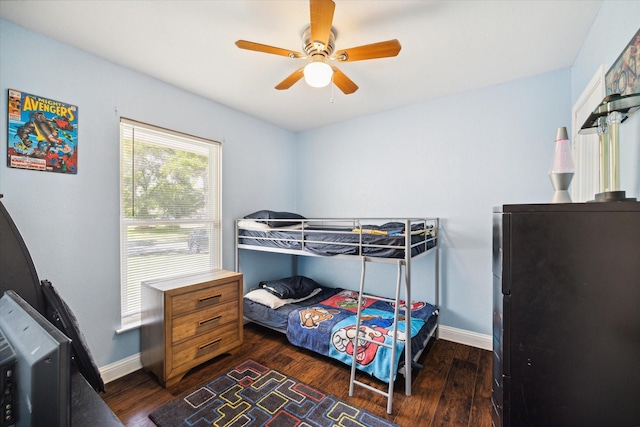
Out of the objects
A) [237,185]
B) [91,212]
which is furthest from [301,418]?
[237,185]

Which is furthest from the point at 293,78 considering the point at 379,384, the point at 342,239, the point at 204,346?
the point at 379,384

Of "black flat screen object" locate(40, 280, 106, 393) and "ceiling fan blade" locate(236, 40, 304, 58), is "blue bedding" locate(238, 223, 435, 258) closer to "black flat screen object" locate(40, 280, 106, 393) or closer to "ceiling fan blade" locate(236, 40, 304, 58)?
"ceiling fan blade" locate(236, 40, 304, 58)

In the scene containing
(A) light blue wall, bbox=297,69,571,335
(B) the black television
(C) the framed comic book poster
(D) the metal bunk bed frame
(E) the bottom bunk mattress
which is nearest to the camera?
(B) the black television

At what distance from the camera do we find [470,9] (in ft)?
4.99

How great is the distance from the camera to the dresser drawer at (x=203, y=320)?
1.96 meters

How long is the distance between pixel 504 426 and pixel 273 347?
203 cm

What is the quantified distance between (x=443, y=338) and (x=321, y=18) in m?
2.89

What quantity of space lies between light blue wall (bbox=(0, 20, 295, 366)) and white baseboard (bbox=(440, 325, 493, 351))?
Answer: 283 centimetres

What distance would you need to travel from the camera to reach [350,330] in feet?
6.98

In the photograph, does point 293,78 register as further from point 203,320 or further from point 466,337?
point 466,337

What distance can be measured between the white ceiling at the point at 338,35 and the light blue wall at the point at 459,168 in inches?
10.4

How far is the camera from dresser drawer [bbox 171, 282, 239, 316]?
1966 mm

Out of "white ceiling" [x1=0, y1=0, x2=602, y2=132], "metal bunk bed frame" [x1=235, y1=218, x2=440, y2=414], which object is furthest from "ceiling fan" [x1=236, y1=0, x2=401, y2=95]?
"metal bunk bed frame" [x1=235, y1=218, x2=440, y2=414]

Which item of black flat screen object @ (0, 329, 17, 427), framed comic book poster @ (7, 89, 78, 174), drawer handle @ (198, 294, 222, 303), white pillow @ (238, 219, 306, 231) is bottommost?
drawer handle @ (198, 294, 222, 303)
